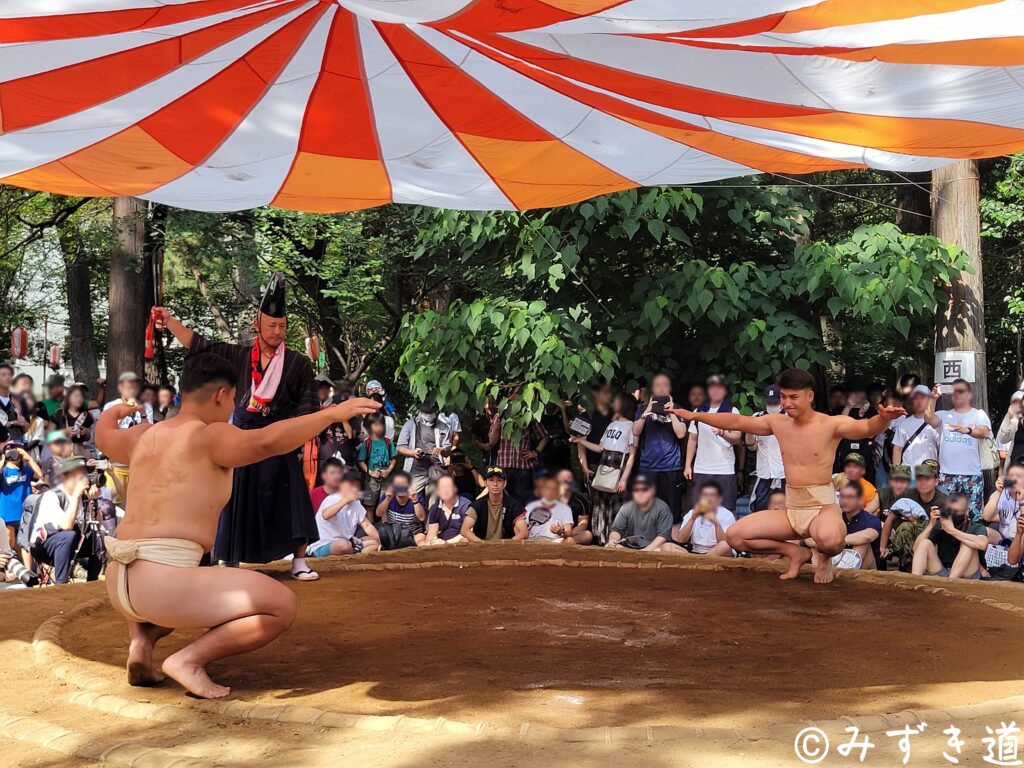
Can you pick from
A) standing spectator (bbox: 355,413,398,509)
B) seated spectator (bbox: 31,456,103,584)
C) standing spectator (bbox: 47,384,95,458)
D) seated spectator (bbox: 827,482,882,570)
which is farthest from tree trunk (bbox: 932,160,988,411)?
standing spectator (bbox: 47,384,95,458)

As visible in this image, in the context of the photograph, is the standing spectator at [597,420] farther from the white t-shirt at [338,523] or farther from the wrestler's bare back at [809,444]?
the wrestler's bare back at [809,444]

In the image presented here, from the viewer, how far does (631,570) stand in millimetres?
6844

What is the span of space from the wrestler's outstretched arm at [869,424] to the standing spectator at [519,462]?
11.0 ft

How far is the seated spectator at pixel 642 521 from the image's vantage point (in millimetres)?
7984

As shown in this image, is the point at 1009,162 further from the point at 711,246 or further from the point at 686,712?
the point at 686,712

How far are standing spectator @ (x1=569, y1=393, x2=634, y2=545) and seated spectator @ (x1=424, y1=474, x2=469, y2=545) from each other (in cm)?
108

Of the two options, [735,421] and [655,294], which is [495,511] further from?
[735,421]

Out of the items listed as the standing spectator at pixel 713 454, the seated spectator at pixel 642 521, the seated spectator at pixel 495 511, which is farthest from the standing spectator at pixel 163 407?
the standing spectator at pixel 713 454

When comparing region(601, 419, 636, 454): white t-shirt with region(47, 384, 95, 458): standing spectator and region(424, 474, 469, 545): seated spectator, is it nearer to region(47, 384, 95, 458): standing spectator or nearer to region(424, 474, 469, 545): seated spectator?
region(424, 474, 469, 545): seated spectator

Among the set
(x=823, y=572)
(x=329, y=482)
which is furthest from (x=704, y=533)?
(x=329, y=482)

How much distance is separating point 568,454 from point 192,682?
5.87 metres

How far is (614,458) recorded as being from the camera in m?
8.46

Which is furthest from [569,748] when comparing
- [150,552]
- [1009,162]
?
[1009,162]

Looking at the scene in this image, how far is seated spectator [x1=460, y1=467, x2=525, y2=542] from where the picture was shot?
8594 millimetres
